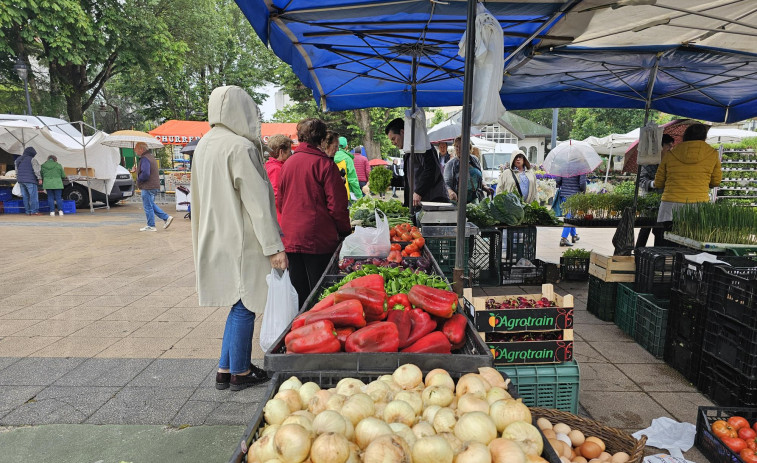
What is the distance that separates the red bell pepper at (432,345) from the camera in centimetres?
197

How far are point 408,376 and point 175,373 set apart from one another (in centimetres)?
303

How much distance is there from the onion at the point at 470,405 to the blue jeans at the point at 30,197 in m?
17.4

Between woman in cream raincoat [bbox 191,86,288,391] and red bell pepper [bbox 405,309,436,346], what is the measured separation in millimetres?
1399

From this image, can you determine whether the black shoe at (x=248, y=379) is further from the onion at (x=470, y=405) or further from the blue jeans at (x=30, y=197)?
the blue jeans at (x=30, y=197)

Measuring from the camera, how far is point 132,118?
5062 cm

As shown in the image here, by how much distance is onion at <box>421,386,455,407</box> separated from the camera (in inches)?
62.3

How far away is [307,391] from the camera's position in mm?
1658

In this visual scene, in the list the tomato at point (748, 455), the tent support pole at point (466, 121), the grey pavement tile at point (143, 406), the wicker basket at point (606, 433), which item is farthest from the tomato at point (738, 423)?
the grey pavement tile at point (143, 406)

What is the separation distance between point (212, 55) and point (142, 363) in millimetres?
27427

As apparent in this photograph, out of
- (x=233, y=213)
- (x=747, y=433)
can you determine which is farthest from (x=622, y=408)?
(x=233, y=213)

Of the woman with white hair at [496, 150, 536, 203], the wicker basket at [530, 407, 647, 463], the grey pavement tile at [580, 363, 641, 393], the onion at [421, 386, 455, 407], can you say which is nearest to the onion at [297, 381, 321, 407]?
the onion at [421, 386, 455, 407]

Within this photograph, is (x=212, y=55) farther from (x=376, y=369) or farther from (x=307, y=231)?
(x=376, y=369)

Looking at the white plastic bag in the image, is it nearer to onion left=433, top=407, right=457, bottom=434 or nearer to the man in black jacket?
onion left=433, top=407, right=457, bottom=434

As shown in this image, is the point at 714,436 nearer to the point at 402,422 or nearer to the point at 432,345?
the point at 432,345
